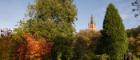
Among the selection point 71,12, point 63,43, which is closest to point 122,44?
point 63,43

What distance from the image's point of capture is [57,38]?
56531 mm

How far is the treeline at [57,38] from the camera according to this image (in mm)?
49656

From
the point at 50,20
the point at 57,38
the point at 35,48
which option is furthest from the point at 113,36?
the point at 50,20

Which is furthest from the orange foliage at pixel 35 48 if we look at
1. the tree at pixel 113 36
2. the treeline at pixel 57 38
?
the tree at pixel 113 36

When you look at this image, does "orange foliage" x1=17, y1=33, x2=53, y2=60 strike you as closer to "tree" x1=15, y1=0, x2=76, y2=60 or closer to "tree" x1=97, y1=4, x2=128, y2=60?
"tree" x1=15, y1=0, x2=76, y2=60

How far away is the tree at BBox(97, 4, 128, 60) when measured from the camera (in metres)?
49.2

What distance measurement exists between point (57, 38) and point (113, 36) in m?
9.20

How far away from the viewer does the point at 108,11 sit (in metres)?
51.5

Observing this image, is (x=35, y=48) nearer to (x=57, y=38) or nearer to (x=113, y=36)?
(x=57, y=38)

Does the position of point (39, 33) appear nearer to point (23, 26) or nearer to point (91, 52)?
point (23, 26)

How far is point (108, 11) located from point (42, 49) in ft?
34.3

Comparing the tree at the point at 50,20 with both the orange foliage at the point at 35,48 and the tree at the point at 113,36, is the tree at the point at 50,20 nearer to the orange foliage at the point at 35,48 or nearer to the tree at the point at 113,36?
→ the orange foliage at the point at 35,48

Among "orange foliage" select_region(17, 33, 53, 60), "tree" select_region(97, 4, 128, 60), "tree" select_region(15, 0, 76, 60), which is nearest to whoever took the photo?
"tree" select_region(97, 4, 128, 60)

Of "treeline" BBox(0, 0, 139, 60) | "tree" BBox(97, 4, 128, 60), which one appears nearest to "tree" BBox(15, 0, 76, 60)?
"treeline" BBox(0, 0, 139, 60)
